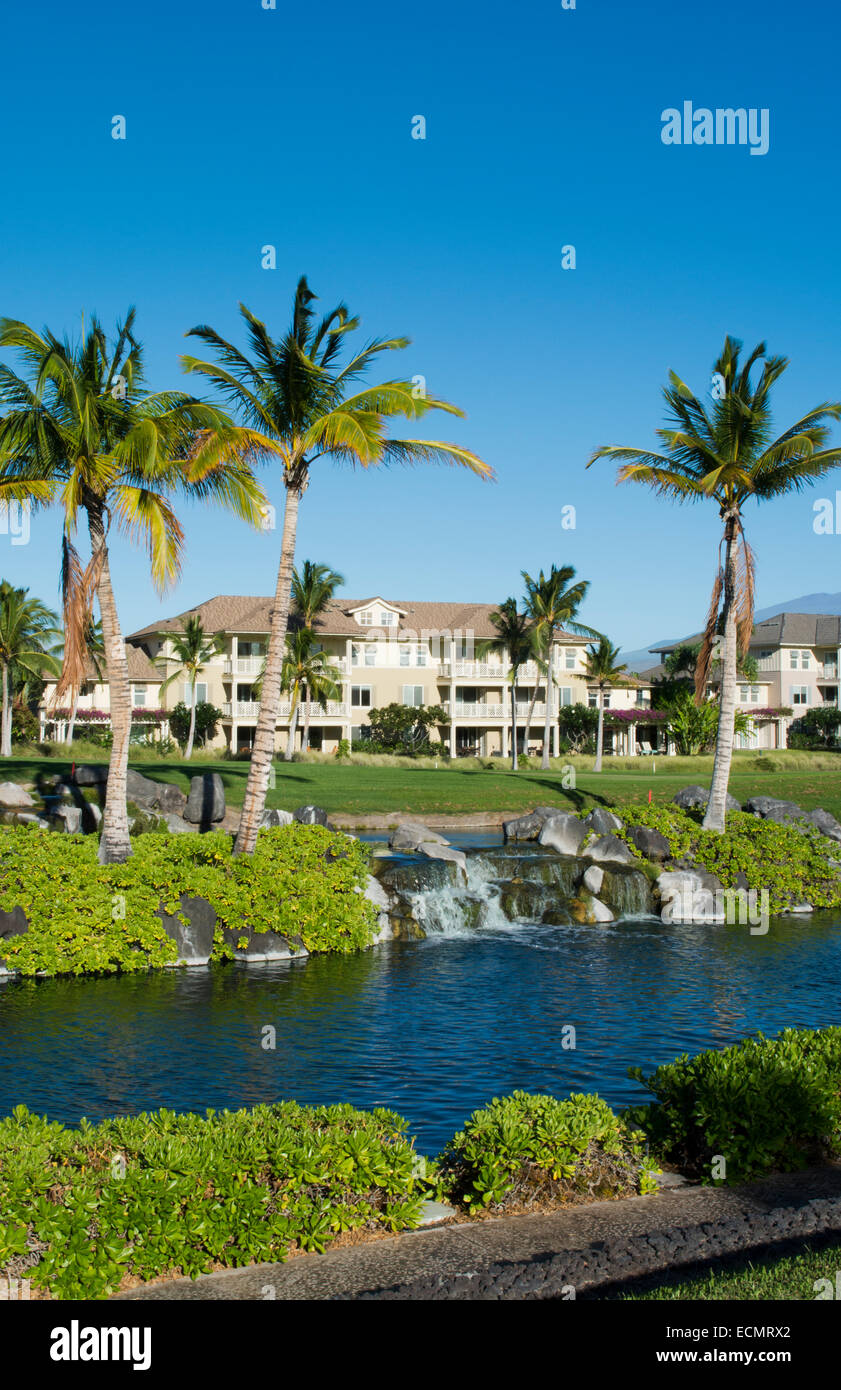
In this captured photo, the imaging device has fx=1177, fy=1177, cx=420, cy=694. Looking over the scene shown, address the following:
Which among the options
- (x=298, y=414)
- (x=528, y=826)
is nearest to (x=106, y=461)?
(x=298, y=414)

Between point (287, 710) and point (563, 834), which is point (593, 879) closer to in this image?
point (563, 834)

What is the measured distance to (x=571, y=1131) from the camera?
8.55 m

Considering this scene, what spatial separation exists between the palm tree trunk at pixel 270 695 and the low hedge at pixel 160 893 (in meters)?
0.59

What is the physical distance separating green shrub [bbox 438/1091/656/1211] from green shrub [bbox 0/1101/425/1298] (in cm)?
44

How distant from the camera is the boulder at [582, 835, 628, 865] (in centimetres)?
2641

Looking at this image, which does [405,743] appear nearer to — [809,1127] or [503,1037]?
[503,1037]

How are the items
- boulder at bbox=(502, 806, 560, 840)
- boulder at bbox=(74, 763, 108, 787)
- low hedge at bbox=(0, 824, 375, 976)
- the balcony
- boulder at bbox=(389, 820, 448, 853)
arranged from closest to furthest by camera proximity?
low hedge at bbox=(0, 824, 375, 976)
boulder at bbox=(389, 820, 448, 853)
boulder at bbox=(74, 763, 108, 787)
boulder at bbox=(502, 806, 560, 840)
the balcony

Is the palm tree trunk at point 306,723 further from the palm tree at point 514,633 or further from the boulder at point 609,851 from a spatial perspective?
the boulder at point 609,851

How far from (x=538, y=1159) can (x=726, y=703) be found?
20743 millimetres

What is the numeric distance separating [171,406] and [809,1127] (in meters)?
16.3

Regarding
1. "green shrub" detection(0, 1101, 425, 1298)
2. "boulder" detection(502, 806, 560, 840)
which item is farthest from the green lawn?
"green shrub" detection(0, 1101, 425, 1298)

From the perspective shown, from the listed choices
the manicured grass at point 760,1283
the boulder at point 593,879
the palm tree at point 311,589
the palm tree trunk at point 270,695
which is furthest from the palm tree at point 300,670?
the manicured grass at point 760,1283

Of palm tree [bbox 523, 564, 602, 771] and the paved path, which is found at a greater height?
palm tree [bbox 523, 564, 602, 771]

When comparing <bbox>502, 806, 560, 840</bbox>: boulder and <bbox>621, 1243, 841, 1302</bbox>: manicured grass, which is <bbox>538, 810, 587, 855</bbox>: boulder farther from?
<bbox>621, 1243, 841, 1302</bbox>: manicured grass
